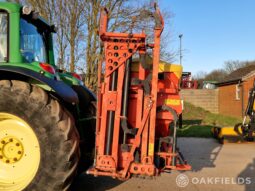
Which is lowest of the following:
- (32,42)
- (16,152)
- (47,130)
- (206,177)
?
(206,177)

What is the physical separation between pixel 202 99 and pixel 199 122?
30.1ft

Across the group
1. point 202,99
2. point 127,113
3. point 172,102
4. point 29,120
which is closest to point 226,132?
point 172,102

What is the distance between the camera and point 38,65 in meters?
4.04

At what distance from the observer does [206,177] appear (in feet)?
18.7

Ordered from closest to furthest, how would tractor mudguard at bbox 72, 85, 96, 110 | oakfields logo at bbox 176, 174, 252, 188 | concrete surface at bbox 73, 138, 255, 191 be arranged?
concrete surface at bbox 73, 138, 255, 191
tractor mudguard at bbox 72, 85, 96, 110
oakfields logo at bbox 176, 174, 252, 188

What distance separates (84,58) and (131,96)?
12521mm

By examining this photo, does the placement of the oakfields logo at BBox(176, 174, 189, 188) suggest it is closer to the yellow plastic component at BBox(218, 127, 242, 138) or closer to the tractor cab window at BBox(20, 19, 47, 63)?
the tractor cab window at BBox(20, 19, 47, 63)

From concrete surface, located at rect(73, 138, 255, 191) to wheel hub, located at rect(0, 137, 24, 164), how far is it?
3.97 feet

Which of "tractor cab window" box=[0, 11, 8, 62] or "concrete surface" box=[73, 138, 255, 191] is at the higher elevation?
"tractor cab window" box=[0, 11, 8, 62]

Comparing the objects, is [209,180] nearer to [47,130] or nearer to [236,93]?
[47,130]

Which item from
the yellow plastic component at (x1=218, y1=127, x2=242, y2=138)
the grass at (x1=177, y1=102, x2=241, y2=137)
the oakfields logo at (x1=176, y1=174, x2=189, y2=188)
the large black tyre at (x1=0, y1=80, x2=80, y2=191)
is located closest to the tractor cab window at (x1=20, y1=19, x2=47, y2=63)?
the large black tyre at (x1=0, y1=80, x2=80, y2=191)

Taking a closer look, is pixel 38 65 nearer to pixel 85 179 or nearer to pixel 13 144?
pixel 13 144

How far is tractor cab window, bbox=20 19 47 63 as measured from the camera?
14.0 feet

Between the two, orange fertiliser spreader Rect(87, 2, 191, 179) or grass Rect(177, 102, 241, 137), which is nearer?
orange fertiliser spreader Rect(87, 2, 191, 179)
